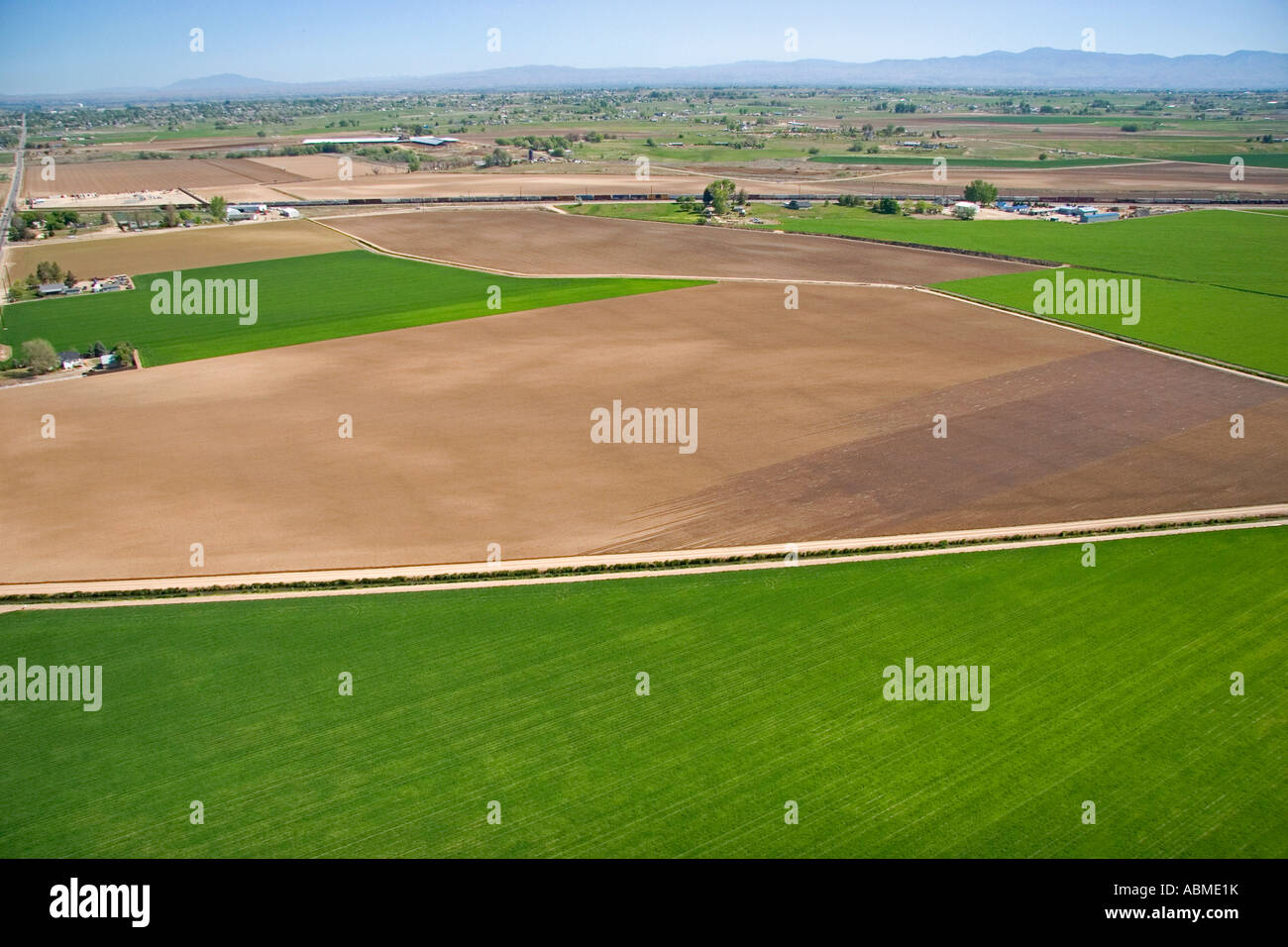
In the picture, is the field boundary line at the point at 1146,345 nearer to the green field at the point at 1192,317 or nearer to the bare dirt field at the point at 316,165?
the green field at the point at 1192,317

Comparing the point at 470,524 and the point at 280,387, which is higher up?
the point at 280,387

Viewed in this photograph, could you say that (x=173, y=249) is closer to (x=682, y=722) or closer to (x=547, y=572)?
(x=547, y=572)

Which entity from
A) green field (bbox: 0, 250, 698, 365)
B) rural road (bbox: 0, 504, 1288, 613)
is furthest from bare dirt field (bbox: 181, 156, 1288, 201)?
rural road (bbox: 0, 504, 1288, 613)

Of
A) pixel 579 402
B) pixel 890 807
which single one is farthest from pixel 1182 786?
pixel 579 402

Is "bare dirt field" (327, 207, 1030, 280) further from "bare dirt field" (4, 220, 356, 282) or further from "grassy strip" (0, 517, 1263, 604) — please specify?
"grassy strip" (0, 517, 1263, 604)

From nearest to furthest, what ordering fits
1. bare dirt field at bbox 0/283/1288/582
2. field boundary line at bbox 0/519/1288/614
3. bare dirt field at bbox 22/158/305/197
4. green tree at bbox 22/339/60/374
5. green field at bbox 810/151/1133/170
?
field boundary line at bbox 0/519/1288/614, bare dirt field at bbox 0/283/1288/582, green tree at bbox 22/339/60/374, bare dirt field at bbox 22/158/305/197, green field at bbox 810/151/1133/170

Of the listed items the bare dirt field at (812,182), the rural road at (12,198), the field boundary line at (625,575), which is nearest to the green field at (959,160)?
the bare dirt field at (812,182)

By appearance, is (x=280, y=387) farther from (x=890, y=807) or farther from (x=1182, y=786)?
(x=1182, y=786)
